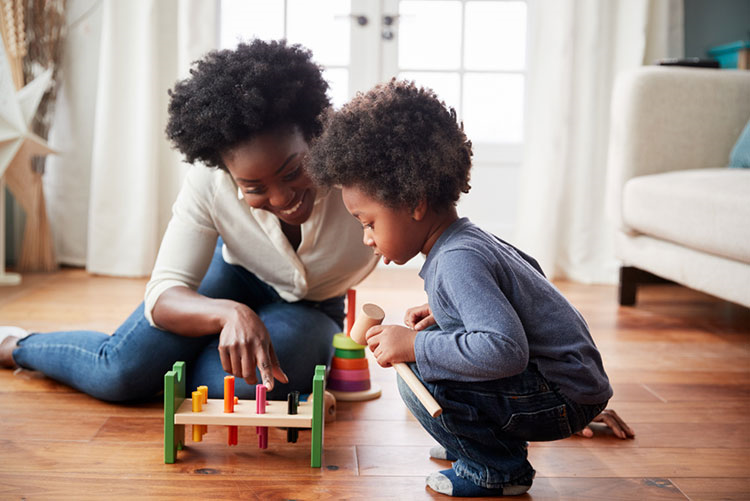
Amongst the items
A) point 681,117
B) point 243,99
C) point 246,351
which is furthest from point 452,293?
point 681,117

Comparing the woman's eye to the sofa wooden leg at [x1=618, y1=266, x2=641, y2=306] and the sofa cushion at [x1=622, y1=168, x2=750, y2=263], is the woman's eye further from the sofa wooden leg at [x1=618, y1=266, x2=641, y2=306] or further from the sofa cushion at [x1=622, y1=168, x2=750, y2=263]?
the sofa wooden leg at [x1=618, y1=266, x2=641, y2=306]

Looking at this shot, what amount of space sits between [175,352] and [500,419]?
73 cm

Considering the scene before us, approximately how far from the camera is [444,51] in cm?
351

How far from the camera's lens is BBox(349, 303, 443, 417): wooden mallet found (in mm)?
1118

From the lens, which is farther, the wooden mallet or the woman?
the woman

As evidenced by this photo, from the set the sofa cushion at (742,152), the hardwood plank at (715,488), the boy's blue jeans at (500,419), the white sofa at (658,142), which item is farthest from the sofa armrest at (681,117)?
the boy's blue jeans at (500,419)

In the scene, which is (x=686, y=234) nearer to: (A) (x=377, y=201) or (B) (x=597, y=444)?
(B) (x=597, y=444)

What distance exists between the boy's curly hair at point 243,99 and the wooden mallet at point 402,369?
35 centimetres

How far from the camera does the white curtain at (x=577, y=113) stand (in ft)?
10.6

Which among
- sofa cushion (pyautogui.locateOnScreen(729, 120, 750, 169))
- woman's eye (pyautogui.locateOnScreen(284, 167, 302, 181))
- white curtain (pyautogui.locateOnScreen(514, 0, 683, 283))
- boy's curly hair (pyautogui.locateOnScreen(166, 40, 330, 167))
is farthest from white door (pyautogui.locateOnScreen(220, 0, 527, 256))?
woman's eye (pyautogui.locateOnScreen(284, 167, 302, 181))

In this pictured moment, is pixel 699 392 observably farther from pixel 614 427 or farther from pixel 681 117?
pixel 681 117

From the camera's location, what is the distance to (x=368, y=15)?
11.3 ft

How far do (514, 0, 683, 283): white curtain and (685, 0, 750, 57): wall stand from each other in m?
0.16

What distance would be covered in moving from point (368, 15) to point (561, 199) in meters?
1.15
